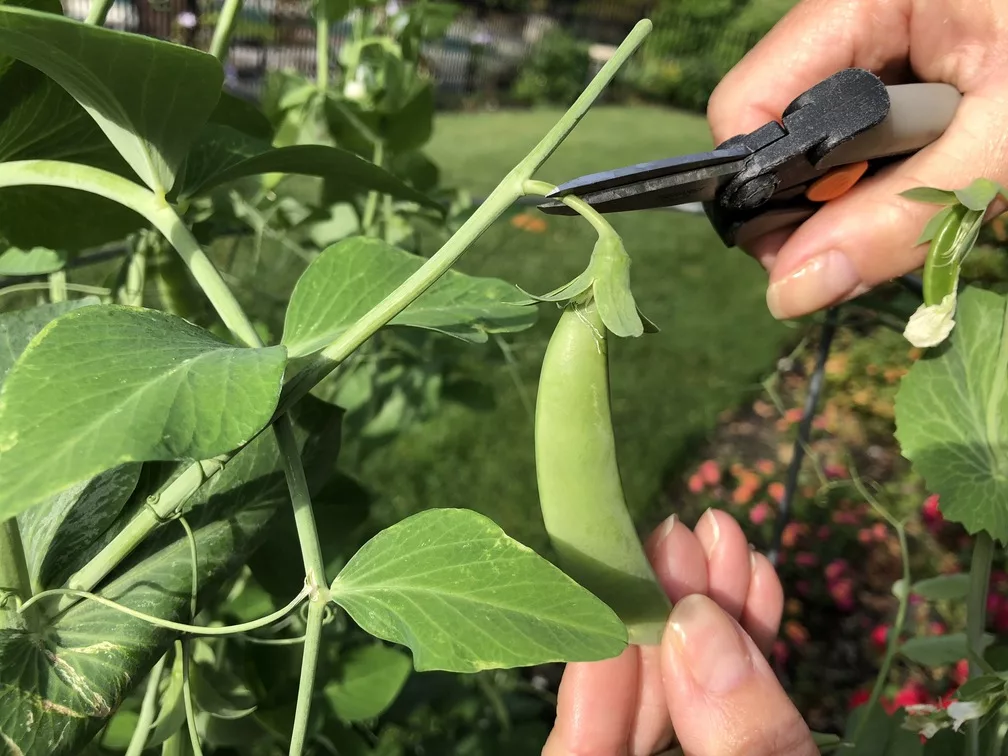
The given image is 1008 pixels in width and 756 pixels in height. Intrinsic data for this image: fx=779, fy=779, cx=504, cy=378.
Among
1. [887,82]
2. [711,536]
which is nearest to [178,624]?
[711,536]

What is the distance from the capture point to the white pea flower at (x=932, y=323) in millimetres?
595

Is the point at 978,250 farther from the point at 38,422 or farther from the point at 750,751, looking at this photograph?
the point at 38,422

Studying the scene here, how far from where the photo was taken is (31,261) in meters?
0.58

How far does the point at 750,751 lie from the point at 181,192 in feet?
1.68

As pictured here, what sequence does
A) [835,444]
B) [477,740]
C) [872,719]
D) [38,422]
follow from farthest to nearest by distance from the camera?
1. [835,444]
2. [477,740]
3. [872,719]
4. [38,422]

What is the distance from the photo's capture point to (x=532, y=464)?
6.50 ft

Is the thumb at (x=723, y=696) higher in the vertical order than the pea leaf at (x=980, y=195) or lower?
lower

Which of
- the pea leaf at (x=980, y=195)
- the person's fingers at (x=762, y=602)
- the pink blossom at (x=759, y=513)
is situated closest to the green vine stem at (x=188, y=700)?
the person's fingers at (x=762, y=602)

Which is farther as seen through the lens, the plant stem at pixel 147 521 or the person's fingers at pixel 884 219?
the person's fingers at pixel 884 219

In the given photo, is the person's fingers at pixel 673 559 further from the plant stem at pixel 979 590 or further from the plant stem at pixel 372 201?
the plant stem at pixel 372 201

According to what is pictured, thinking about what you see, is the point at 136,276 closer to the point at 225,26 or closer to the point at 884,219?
the point at 225,26

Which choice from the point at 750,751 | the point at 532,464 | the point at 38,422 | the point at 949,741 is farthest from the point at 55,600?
the point at 532,464

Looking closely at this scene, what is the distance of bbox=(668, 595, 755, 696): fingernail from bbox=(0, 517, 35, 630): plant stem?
1.25 ft

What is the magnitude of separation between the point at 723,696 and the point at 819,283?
36 cm
